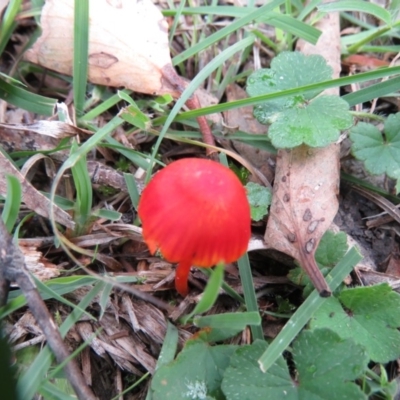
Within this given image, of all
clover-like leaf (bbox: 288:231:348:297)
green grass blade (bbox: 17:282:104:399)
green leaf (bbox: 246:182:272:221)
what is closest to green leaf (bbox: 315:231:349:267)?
clover-like leaf (bbox: 288:231:348:297)

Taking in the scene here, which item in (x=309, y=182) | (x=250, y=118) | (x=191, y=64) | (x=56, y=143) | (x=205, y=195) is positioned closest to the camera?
(x=205, y=195)

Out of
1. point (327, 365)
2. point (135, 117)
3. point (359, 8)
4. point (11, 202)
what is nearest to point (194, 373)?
point (327, 365)

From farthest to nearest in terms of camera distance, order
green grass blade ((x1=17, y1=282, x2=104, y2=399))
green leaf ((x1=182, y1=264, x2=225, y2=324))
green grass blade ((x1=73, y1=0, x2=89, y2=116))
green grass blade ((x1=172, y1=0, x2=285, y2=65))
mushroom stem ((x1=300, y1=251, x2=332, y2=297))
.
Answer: green grass blade ((x1=172, y1=0, x2=285, y2=65)), green grass blade ((x1=73, y1=0, x2=89, y2=116)), mushroom stem ((x1=300, y1=251, x2=332, y2=297)), green grass blade ((x1=17, y1=282, x2=104, y2=399)), green leaf ((x1=182, y1=264, x2=225, y2=324))

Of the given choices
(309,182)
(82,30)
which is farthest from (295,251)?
(82,30)

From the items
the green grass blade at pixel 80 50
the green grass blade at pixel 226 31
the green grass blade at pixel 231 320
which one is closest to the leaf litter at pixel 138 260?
the green grass blade at pixel 231 320

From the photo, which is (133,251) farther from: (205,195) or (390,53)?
(390,53)

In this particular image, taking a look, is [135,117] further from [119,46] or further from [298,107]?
[298,107]

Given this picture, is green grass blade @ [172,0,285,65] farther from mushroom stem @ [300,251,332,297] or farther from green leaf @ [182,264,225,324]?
green leaf @ [182,264,225,324]

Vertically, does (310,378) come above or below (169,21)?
below
